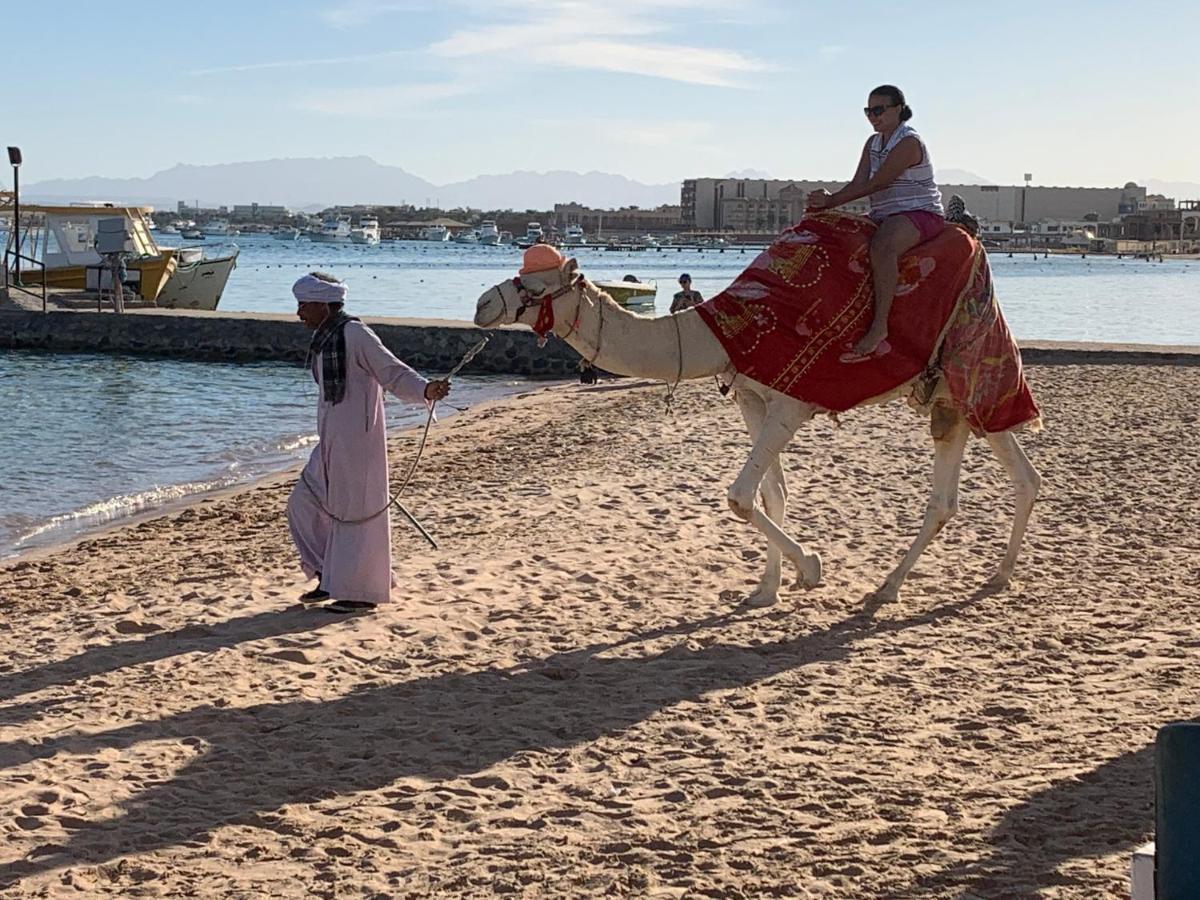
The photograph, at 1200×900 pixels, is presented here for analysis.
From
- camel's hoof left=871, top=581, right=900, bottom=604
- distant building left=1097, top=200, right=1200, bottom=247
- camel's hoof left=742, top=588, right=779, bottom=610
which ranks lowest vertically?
camel's hoof left=742, top=588, right=779, bottom=610

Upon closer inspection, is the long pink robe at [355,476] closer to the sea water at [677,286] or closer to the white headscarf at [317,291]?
the white headscarf at [317,291]

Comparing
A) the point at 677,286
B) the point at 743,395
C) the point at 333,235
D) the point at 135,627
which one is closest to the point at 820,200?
the point at 743,395

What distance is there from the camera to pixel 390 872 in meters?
4.60

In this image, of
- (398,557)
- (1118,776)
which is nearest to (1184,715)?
(1118,776)

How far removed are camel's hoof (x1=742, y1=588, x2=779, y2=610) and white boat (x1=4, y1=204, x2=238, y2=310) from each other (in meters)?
27.3

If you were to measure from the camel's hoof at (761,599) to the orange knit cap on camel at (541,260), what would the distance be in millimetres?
2035

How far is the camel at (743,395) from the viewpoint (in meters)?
6.89

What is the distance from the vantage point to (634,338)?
23.7ft

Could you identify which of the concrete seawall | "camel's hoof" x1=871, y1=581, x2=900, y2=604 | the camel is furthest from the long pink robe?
the concrete seawall

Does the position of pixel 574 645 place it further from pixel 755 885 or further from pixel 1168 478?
pixel 1168 478

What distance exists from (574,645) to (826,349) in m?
1.75

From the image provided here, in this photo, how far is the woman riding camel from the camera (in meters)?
7.26

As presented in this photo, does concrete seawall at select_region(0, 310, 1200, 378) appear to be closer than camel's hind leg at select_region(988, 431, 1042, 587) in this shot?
No

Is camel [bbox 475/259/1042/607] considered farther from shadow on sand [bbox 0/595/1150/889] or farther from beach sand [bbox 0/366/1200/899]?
shadow on sand [bbox 0/595/1150/889]
